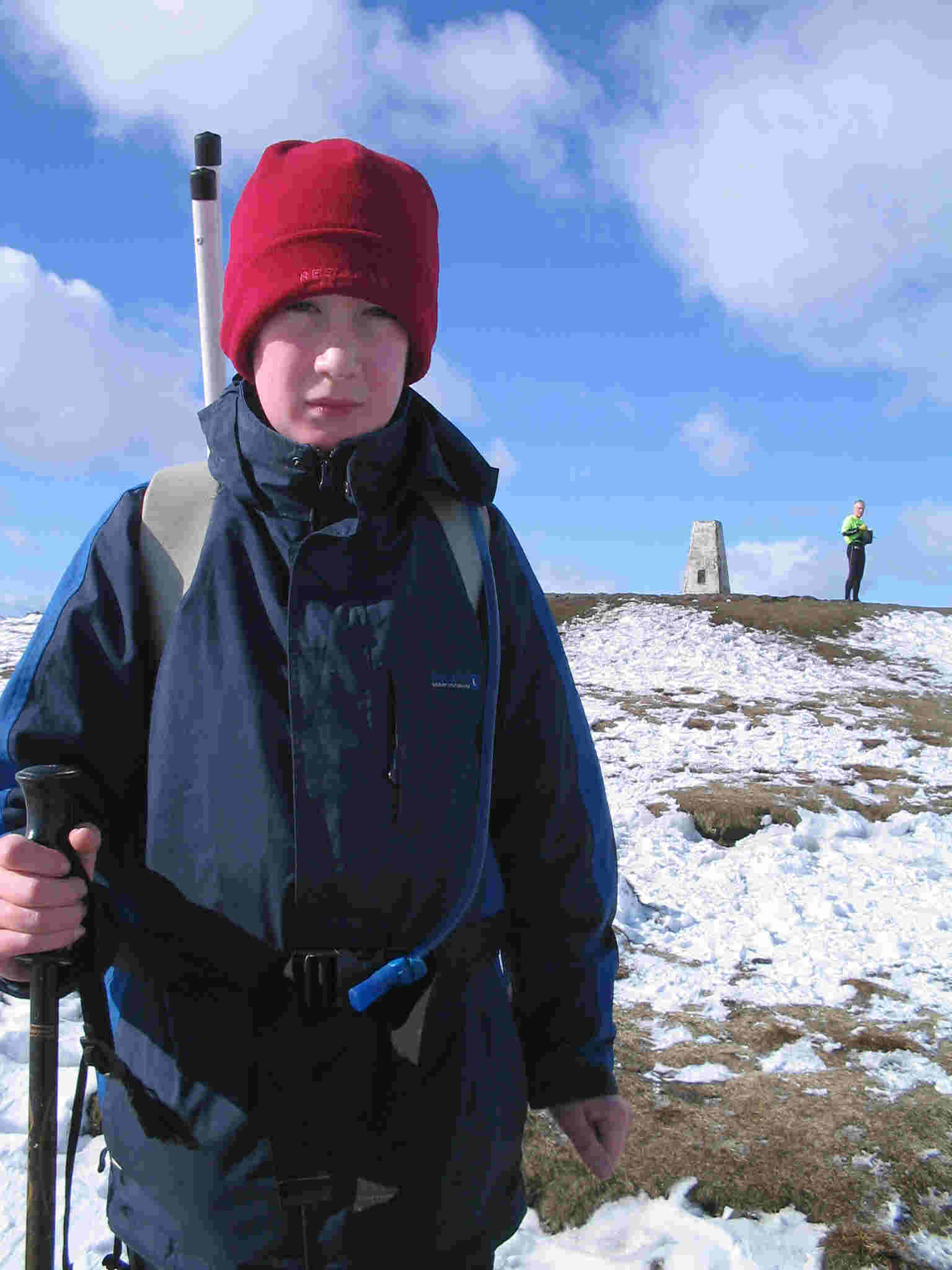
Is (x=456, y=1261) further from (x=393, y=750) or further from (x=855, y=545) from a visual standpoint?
(x=855, y=545)

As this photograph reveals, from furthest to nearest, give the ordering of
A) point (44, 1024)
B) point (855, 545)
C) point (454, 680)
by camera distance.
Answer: point (855, 545) → point (454, 680) → point (44, 1024)

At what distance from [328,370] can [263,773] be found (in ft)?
2.32

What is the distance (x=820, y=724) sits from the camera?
10695mm

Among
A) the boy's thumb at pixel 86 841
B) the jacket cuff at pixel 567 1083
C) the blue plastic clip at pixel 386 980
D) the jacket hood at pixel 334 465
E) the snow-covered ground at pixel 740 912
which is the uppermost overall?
the jacket hood at pixel 334 465

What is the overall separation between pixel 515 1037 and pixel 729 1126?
2.12 meters

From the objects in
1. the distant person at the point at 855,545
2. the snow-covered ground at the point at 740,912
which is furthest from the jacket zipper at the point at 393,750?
the distant person at the point at 855,545

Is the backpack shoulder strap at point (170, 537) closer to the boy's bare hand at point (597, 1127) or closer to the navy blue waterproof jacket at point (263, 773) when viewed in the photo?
the navy blue waterproof jacket at point (263, 773)

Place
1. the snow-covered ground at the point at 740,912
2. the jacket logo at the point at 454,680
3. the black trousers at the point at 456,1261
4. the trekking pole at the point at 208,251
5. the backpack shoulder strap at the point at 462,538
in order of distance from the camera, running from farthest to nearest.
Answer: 1. the trekking pole at the point at 208,251
2. the snow-covered ground at the point at 740,912
3. the backpack shoulder strap at the point at 462,538
4. the jacket logo at the point at 454,680
5. the black trousers at the point at 456,1261

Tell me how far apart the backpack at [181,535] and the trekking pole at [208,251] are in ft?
7.57

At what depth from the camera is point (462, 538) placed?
1.76 m

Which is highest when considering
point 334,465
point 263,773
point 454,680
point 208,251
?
point 208,251

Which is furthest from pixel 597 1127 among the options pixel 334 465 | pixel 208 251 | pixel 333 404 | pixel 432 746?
pixel 208 251

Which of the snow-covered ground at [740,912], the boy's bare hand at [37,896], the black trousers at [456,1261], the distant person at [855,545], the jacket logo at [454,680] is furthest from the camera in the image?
the distant person at [855,545]

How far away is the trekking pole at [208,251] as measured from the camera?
3895 millimetres
